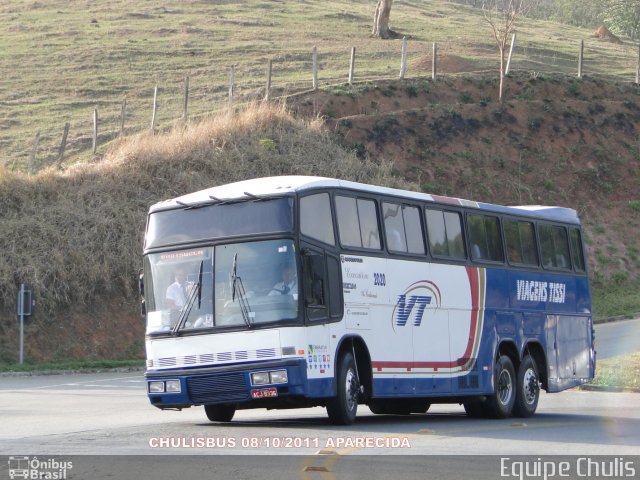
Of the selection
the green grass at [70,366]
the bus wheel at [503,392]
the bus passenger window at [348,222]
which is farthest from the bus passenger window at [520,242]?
the green grass at [70,366]

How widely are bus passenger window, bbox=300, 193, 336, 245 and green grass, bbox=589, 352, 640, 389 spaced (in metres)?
10.8

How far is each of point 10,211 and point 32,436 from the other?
23.9m

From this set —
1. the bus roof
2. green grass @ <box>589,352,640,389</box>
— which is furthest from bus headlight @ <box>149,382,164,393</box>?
green grass @ <box>589,352,640,389</box>

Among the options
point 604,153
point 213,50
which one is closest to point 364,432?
point 604,153

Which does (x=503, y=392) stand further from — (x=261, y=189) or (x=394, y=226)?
(x=261, y=189)

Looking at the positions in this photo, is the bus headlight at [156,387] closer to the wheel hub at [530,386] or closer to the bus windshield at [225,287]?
the bus windshield at [225,287]

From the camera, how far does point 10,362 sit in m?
33.2

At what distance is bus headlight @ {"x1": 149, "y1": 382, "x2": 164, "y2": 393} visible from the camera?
15844 mm

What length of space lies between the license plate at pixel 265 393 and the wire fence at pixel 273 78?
88.7ft

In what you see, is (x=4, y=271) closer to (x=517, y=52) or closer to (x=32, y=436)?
(x=32, y=436)

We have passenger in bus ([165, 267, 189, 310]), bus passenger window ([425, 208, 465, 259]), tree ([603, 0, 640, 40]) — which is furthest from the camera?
tree ([603, 0, 640, 40])

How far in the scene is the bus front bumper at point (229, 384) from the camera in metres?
15.1

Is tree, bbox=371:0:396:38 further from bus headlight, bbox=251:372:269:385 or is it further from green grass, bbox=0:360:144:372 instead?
bus headlight, bbox=251:372:269:385

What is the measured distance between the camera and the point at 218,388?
15.5 metres
